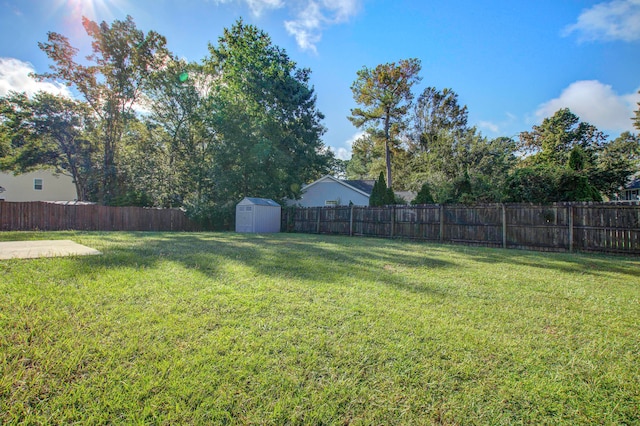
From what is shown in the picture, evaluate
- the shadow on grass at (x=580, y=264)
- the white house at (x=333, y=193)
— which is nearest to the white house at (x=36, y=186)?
the white house at (x=333, y=193)

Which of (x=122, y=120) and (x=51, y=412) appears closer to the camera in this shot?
(x=51, y=412)

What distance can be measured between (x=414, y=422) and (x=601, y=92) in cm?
1744

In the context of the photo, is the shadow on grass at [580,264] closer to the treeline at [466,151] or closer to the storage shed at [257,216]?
the treeline at [466,151]

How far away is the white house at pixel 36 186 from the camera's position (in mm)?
25031

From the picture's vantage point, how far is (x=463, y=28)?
8969 millimetres

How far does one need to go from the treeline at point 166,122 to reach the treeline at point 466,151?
22.6 feet

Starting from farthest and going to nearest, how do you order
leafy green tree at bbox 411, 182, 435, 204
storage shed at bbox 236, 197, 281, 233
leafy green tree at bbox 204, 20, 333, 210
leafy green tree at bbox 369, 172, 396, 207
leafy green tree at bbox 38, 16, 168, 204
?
leafy green tree at bbox 38, 16, 168, 204, leafy green tree at bbox 204, 20, 333, 210, leafy green tree at bbox 369, 172, 396, 207, storage shed at bbox 236, 197, 281, 233, leafy green tree at bbox 411, 182, 435, 204

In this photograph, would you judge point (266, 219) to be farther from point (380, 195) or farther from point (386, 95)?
point (386, 95)

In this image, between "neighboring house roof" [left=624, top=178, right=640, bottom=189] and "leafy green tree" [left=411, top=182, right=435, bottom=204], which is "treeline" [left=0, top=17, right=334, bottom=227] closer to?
"leafy green tree" [left=411, top=182, right=435, bottom=204]

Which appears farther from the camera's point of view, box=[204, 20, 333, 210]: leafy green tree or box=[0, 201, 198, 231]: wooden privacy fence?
box=[204, 20, 333, 210]: leafy green tree

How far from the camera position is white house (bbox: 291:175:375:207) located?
20766 mm

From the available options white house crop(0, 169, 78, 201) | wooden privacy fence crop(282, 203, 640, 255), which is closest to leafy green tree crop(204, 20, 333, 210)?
wooden privacy fence crop(282, 203, 640, 255)

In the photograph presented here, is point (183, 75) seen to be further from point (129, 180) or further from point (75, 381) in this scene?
point (75, 381)

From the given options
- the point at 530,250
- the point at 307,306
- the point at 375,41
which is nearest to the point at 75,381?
the point at 307,306
